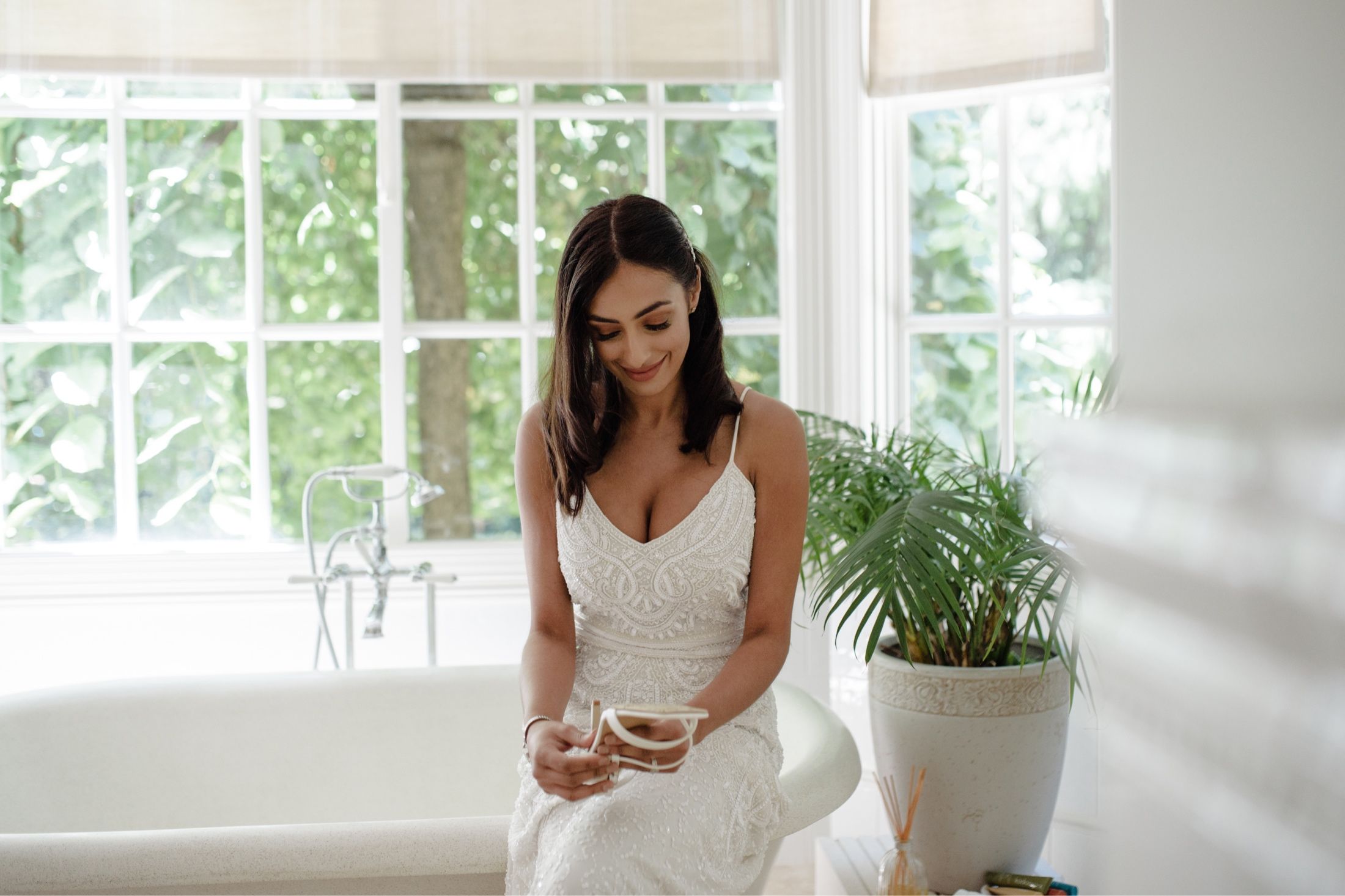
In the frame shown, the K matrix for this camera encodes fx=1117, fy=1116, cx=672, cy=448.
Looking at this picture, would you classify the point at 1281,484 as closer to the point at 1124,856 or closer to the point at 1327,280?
the point at 1327,280

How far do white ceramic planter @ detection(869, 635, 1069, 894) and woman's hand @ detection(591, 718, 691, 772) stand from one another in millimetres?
939

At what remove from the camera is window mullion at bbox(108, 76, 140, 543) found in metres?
2.99

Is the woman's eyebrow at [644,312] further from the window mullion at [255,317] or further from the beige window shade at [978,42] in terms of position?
the window mullion at [255,317]

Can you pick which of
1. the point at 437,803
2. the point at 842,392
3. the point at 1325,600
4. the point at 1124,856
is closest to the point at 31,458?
the point at 437,803

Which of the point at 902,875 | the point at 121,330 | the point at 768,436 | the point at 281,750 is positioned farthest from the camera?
the point at 121,330

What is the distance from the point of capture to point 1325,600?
1521mm

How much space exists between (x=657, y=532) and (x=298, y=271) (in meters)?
1.82

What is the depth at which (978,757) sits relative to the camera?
215 centimetres

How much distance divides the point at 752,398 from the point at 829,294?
1292mm

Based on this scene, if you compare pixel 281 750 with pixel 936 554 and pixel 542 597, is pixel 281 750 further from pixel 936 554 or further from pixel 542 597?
pixel 936 554

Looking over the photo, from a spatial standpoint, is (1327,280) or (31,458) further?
(31,458)

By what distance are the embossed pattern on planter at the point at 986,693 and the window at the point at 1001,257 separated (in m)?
0.70

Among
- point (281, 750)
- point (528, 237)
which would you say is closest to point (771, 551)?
point (281, 750)

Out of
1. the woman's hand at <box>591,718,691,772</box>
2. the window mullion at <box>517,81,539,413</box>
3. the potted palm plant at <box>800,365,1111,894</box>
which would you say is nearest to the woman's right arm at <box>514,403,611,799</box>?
the woman's hand at <box>591,718,691,772</box>
